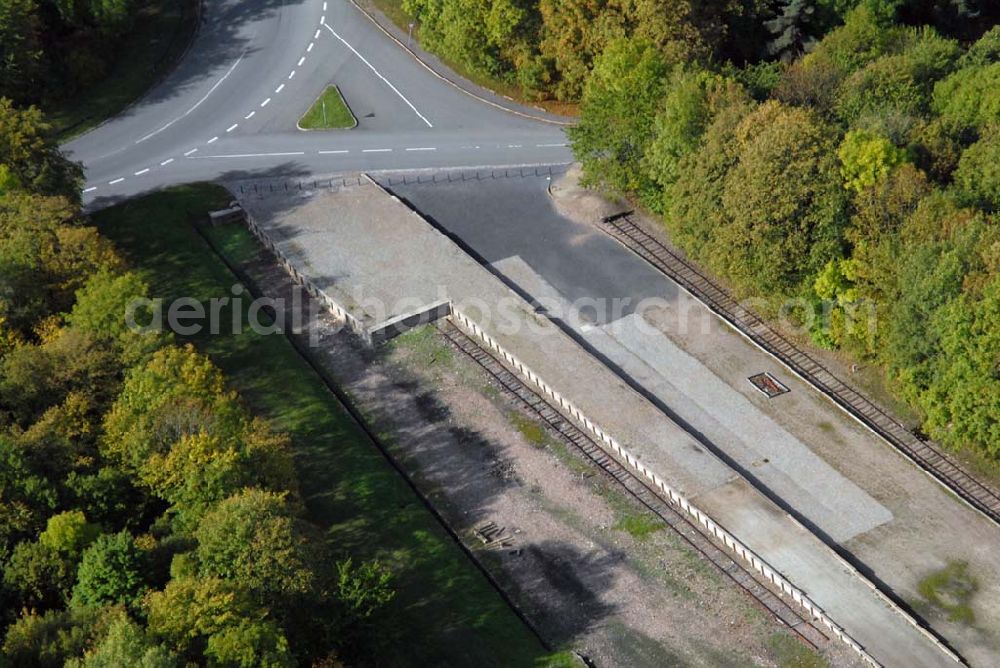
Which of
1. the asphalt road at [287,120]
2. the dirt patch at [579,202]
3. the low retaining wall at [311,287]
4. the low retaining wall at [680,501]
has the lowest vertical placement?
the low retaining wall at [680,501]

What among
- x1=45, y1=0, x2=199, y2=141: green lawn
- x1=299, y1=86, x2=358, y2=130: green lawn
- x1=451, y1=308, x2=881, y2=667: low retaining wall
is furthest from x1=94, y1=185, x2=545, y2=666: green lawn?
x1=45, y1=0, x2=199, y2=141: green lawn

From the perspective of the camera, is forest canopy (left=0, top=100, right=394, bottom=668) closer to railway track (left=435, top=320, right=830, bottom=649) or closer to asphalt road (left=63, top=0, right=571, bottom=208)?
railway track (left=435, top=320, right=830, bottom=649)

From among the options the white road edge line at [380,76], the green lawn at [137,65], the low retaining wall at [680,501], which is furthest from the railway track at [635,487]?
the green lawn at [137,65]

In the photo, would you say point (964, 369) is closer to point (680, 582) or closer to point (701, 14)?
point (680, 582)

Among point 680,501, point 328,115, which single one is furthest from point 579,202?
point 680,501

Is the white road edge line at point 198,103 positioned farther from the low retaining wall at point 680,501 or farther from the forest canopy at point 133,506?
the low retaining wall at point 680,501

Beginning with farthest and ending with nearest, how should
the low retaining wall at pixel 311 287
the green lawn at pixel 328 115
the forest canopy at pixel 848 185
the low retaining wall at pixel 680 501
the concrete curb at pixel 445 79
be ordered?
the concrete curb at pixel 445 79 < the green lawn at pixel 328 115 < the low retaining wall at pixel 311 287 < the forest canopy at pixel 848 185 < the low retaining wall at pixel 680 501

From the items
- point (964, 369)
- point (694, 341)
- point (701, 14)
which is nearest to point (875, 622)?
point (964, 369)

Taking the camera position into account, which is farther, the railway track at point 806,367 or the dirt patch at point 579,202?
the dirt patch at point 579,202

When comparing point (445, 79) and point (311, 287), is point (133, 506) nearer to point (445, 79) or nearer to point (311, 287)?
point (311, 287)
